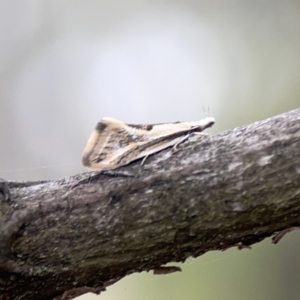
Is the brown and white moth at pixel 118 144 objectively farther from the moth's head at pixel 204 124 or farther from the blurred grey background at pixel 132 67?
the blurred grey background at pixel 132 67

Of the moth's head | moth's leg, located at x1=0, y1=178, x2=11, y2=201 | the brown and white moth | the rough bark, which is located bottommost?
the rough bark

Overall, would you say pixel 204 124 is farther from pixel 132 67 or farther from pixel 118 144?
pixel 132 67

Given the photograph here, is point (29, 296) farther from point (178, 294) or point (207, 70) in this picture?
point (207, 70)

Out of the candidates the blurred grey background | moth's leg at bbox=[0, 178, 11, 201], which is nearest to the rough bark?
moth's leg at bbox=[0, 178, 11, 201]

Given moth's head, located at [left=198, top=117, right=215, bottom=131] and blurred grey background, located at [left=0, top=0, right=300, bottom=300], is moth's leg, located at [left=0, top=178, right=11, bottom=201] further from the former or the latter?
blurred grey background, located at [left=0, top=0, right=300, bottom=300]

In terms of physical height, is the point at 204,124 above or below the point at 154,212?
above

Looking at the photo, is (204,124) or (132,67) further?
(132,67)

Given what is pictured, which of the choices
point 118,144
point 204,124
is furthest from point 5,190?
point 204,124
